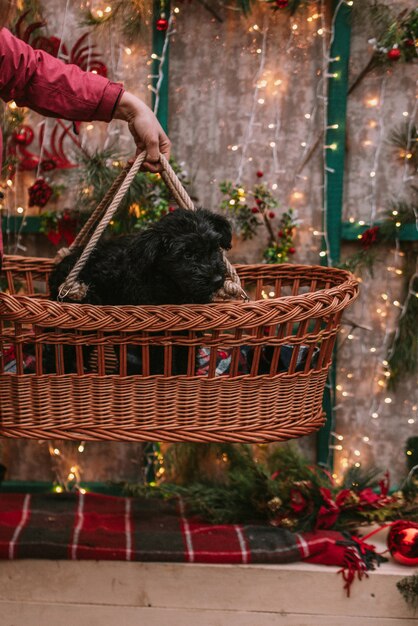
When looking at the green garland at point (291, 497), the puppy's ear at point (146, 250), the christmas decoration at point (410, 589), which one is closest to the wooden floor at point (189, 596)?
the christmas decoration at point (410, 589)

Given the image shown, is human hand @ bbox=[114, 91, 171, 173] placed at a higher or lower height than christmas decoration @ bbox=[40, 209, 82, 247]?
higher

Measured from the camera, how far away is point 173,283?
5.37ft

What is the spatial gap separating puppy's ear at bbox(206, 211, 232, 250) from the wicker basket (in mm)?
271

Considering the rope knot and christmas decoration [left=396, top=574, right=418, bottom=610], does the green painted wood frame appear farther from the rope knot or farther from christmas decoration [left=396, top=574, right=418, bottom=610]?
the rope knot

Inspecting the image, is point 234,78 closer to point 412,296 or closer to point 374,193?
point 374,193

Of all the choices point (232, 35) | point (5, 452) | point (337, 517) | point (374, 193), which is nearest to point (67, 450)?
point (5, 452)

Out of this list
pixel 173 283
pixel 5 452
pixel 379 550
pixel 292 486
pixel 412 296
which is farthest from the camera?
pixel 5 452

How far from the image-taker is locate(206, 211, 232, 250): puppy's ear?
169 centimetres

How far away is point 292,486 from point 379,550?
35 centimetres

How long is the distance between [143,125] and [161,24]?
1258 mm

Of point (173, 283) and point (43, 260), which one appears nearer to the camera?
point (173, 283)

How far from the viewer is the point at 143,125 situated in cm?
156

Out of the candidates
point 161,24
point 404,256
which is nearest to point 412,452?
point 404,256

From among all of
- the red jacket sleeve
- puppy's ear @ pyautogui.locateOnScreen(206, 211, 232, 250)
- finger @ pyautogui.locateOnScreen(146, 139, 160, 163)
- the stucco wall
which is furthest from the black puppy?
the stucco wall
